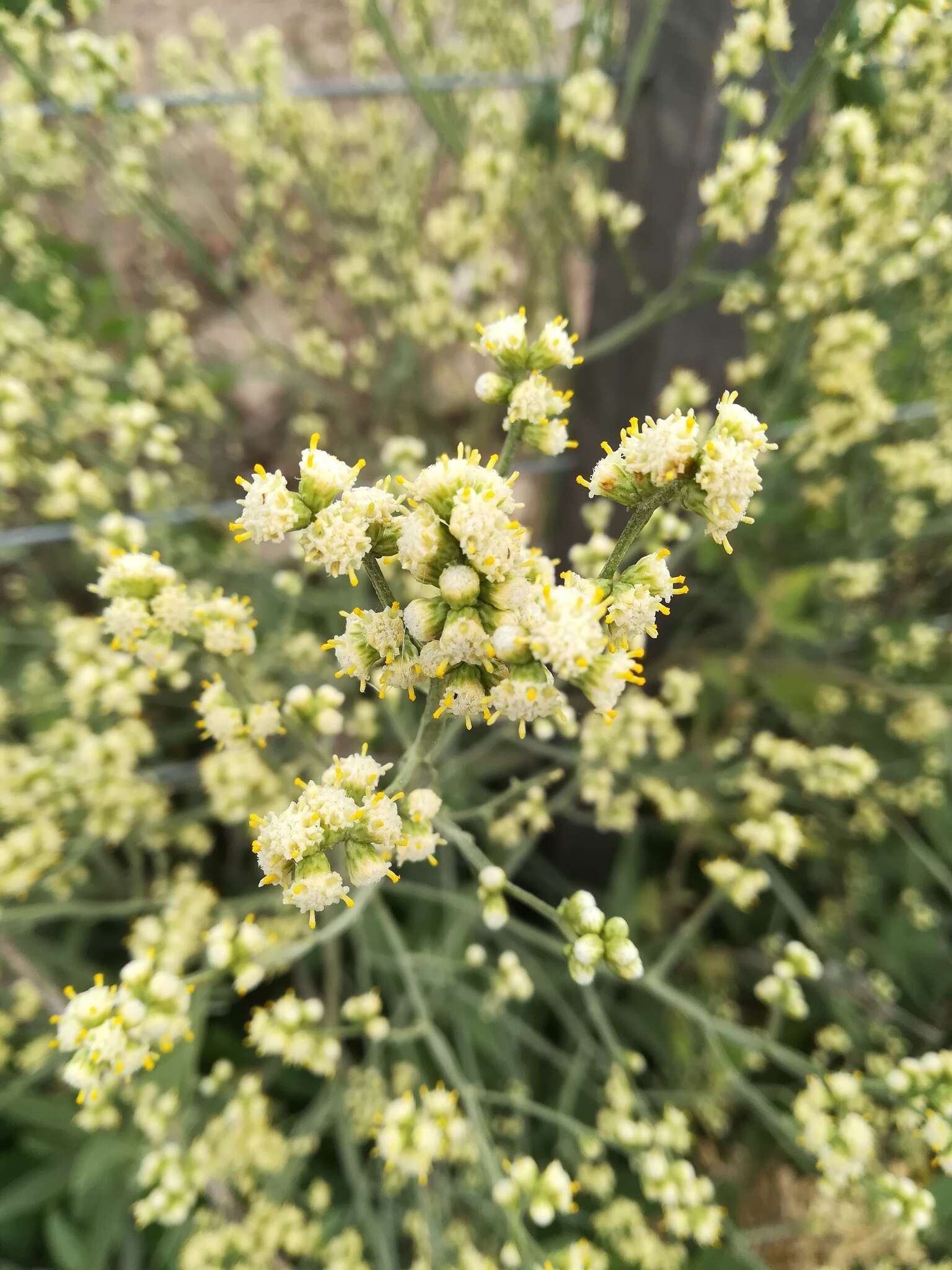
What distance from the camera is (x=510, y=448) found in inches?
36.9

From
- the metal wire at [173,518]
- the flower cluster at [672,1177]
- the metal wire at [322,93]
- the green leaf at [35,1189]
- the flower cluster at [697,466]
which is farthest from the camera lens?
the metal wire at [173,518]

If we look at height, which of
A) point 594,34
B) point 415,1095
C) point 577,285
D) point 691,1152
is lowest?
point 691,1152

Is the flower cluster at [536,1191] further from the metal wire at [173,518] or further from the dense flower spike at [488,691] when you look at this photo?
the metal wire at [173,518]

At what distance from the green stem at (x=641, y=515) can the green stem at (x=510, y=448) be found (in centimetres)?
17

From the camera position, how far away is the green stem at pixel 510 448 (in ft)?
3.02

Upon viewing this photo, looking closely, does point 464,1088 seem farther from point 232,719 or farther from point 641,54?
point 641,54

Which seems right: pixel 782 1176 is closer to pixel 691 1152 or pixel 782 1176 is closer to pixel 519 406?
pixel 691 1152

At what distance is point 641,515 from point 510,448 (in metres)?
0.22

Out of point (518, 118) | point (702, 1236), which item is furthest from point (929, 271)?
point (702, 1236)

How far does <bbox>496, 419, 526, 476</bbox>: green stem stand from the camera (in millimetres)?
920

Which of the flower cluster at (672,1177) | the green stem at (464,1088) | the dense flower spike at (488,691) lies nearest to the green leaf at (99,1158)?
the dense flower spike at (488,691)

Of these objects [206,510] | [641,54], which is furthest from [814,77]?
[206,510]

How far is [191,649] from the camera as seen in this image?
1.16 metres

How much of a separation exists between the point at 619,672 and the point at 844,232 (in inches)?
59.3
